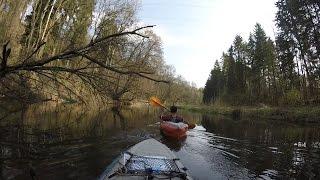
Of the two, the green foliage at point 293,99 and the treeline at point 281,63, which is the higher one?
the treeline at point 281,63

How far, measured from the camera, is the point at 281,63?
1852 inches

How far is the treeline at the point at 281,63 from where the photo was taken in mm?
38531

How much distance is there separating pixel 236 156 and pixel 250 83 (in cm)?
5111

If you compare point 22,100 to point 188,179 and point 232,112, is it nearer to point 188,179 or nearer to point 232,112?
point 188,179

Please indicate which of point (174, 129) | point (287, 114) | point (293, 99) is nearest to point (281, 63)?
point (293, 99)

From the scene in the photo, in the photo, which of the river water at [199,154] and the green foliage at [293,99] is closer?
the river water at [199,154]

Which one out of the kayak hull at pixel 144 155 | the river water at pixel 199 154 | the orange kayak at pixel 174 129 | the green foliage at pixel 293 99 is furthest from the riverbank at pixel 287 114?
the kayak hull at pixel 144 155

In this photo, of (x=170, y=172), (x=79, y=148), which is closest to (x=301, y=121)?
(x=79, y=148)

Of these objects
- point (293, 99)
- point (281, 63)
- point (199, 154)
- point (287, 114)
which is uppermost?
point (281, 63)

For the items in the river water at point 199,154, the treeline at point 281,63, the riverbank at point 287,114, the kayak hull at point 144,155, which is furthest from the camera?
the treeline at point 281,63

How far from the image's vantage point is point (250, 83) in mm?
65188

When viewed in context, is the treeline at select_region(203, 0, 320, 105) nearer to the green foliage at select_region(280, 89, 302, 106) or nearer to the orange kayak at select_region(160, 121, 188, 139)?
the green foliage at select_region(280, 89, 302, 106)

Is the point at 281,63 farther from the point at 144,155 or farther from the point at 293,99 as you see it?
the point at 144,155

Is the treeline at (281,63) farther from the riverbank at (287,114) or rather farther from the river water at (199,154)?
the river water at (199,154)
